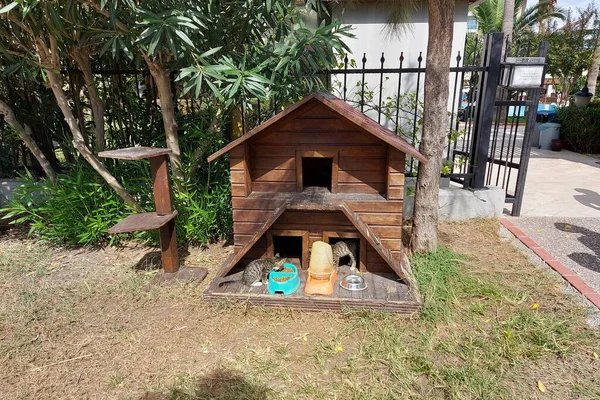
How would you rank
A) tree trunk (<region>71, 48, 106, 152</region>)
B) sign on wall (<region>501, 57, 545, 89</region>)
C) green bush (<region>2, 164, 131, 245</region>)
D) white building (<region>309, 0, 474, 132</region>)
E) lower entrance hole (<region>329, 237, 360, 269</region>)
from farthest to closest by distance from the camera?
white building (<region>309, 0, 474, 132</region>), sign on wall (<region>501, 57, 545, 89</region>), green bush (<region>2, 164, 131, 245</region>), tree trunk (<region>71, 48, 106, 152</region>), lower entrance hole (<region>329, 237, 360, 269</region>)

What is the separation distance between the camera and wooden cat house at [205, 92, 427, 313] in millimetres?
3061

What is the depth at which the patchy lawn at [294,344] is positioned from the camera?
2.30 m

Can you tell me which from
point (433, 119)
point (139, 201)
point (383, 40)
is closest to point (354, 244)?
point (433, 119)

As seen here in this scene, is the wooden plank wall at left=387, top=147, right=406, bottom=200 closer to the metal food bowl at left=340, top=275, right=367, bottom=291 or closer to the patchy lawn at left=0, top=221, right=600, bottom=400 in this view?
the metal food bowl at left=340, top=275, right=367, bottom=291

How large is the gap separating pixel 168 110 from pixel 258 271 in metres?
2.03

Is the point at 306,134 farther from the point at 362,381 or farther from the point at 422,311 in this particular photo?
the point at 362,381

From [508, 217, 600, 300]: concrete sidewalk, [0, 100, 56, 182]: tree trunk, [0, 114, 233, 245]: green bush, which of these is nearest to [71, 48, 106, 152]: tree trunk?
[0, 114, 233, 245]: green bush

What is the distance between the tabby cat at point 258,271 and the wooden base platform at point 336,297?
6cm

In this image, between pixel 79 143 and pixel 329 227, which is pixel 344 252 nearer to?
pixel 329 227

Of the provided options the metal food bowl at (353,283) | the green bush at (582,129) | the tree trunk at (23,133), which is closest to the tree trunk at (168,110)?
the tree trunk at (23,133)

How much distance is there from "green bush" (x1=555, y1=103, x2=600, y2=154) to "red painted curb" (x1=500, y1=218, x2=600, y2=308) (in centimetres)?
809

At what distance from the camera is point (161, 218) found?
11.5ft

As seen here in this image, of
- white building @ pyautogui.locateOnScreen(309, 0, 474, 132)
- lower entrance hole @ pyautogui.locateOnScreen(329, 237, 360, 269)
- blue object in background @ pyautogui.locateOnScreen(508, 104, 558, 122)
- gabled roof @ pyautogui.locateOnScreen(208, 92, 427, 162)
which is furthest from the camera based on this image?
white building @ pyautogui.locateOnScreen(309, 0, 474, 132)

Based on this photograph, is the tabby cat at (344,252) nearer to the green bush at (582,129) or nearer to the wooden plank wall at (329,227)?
the wooden plank wall at (329,227)
